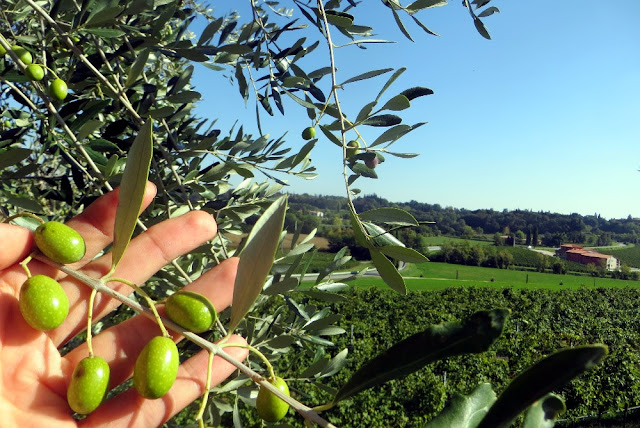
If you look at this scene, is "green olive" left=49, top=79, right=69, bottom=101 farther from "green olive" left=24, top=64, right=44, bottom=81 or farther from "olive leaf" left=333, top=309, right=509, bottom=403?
"olive leaf" left=333, top=309, right=509, bottom=403

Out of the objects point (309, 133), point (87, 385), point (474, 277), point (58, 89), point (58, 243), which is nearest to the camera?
point (87, 385)

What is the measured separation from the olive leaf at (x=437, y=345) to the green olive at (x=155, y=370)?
15.8 inches

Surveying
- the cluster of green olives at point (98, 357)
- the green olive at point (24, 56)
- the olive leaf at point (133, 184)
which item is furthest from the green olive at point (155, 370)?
the green olive at point (24, 56)

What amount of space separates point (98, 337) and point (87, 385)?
539 millimetres

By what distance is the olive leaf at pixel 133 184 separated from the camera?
87cm

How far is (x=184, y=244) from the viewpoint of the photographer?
140cm

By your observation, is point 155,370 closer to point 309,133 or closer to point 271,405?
point 271,405

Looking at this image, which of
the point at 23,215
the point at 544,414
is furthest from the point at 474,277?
the point at 544,414

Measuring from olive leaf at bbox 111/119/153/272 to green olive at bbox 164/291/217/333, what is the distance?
0.18 m

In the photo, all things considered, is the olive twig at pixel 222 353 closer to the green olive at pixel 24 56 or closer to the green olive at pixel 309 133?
the green olive at pixel 24 56

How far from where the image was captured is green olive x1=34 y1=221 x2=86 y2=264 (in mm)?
1034

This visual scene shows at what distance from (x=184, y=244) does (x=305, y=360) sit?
15223 millimetres

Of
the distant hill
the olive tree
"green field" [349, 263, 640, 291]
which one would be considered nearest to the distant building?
"green field" [349, 263, 640, 291]

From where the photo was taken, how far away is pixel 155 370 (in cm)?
84
